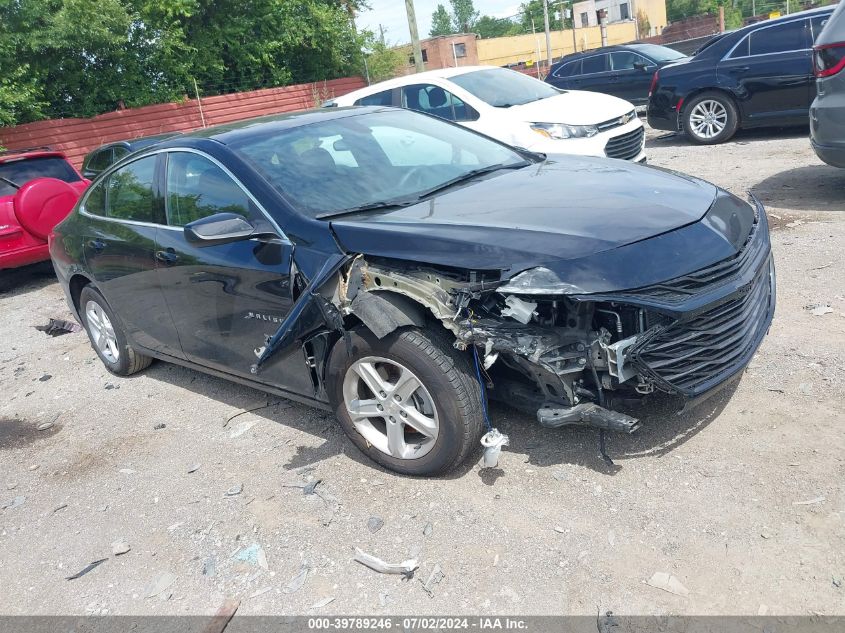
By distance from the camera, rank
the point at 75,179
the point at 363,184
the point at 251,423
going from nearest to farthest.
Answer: the point at 363,184 → the point at 251,423 → the point at 75,179

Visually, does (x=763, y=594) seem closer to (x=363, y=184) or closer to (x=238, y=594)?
(x=238, y=594)

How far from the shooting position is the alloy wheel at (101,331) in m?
5.43

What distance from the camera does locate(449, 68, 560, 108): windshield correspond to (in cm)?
945

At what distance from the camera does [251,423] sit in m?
4.43

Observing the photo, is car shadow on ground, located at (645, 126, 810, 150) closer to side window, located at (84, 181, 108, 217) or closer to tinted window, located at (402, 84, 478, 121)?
tinted window, located at (402, 84, 478, 121)

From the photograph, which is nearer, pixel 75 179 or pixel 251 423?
pixel 251 423

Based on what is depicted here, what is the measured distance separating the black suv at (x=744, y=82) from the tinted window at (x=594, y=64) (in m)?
4.11

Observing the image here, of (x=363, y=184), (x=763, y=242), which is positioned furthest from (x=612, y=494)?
(x=363, y=184)

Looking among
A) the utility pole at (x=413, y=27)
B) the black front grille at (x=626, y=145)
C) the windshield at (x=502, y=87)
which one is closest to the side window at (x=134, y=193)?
the black front grille at (x=626, y=145)

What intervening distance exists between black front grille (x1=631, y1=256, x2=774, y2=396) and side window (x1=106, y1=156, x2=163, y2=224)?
302 centimetres

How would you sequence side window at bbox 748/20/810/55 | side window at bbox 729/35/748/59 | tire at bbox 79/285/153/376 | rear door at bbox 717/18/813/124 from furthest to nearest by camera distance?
side window at bbox 729/35/748/59, side window at bbox 748/20/810/55, rear door at bbox 717/18/813/124, tire at bbox 79/285/153/376

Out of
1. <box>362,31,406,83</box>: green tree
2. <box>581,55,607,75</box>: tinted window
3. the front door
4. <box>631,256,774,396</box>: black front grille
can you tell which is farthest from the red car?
<box>362,31,406,83</box>: green tree

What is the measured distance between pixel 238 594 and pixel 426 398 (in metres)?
1.12

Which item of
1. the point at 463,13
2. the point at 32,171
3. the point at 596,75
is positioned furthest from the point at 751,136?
the point at 463,13
